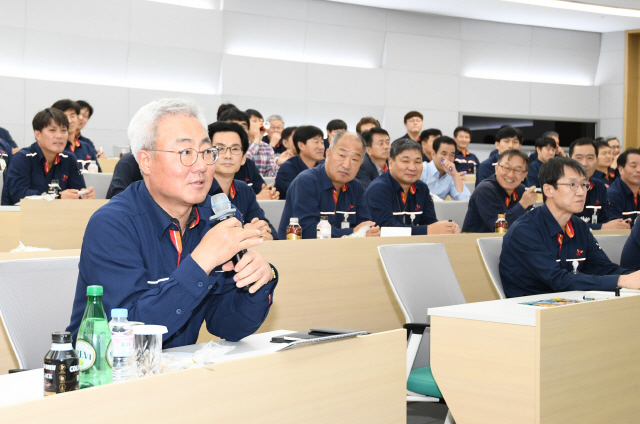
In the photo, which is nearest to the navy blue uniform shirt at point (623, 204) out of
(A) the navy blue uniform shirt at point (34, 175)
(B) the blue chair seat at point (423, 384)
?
(B) the blue chair seat at point (423, 384)

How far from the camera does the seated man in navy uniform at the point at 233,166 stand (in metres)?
3.33

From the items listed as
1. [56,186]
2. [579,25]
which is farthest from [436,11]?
[56,186]

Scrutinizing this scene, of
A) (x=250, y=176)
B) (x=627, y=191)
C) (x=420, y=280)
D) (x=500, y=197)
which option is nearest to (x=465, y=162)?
(x=627, y=191)

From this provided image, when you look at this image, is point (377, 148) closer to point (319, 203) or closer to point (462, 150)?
point (319, 203)

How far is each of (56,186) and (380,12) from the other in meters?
6.51

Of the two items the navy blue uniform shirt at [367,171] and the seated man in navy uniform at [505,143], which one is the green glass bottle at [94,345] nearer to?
the navy blue uniform shirt at [367,171]

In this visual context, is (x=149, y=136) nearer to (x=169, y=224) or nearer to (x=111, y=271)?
(x=169, y=224)

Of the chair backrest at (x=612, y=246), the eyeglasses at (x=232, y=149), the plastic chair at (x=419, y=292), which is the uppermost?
the eyeglasses at (x=232, y=149)

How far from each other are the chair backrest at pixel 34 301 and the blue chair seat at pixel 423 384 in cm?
114

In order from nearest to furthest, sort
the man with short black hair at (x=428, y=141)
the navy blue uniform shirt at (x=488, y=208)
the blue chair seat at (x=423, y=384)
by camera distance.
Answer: the blue chair seat at (x=423, y=384), the navy blue uniform shirt at (x=488, y=208), the man with short black hair at (x=428, y=141)

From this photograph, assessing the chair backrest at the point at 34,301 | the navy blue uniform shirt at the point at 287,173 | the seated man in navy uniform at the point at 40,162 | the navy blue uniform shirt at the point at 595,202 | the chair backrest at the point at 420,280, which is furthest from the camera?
the navy blue uniform shirt at the point at 287,173

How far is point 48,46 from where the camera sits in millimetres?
7824

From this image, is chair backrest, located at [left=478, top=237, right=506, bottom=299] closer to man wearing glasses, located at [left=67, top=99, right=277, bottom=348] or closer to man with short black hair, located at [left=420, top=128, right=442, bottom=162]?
man wearing glasses, located at [left=67, top=99, right=277, bottom=348]

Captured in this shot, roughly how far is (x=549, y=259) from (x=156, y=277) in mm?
1794
